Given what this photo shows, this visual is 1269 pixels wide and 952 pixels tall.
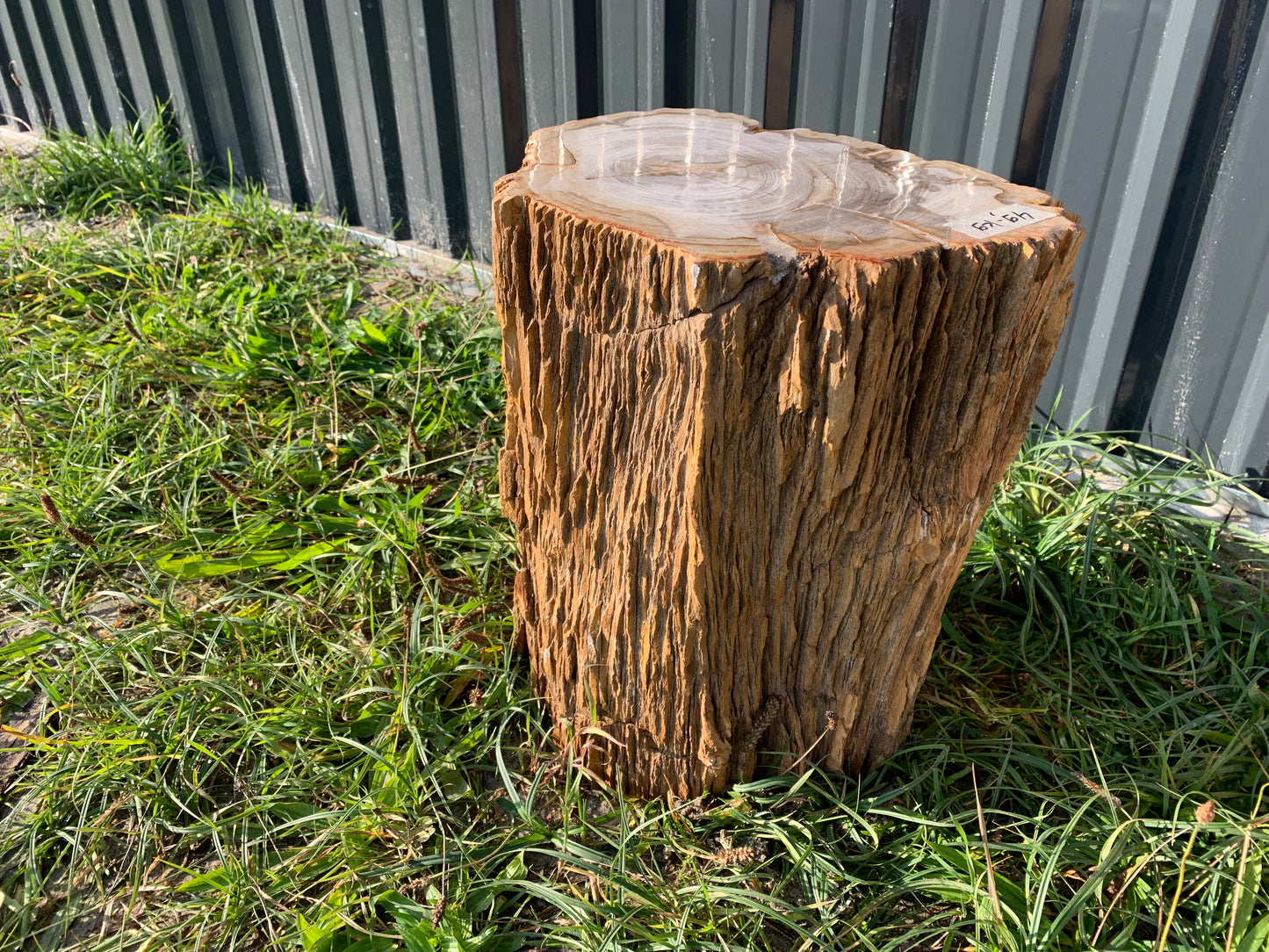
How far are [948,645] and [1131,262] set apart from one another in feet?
4.15

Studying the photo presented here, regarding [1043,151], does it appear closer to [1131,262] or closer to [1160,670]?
[1131,262]

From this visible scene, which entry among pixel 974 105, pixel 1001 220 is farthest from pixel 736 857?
pixel 974 105

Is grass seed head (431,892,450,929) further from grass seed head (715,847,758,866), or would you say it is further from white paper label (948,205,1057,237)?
white paper label (948,205,1057,237)

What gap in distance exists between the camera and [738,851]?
165 cm

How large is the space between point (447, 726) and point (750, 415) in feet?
3.34

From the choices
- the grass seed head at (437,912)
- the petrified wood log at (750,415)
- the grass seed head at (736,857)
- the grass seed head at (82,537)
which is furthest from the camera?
the grass seed head at (82,537)

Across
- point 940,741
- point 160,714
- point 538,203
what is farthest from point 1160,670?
point 160,714

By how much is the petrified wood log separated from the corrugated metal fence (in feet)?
3.30

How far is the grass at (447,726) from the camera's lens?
1.56m

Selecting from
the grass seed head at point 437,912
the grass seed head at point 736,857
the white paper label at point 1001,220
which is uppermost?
the white paper label at point 1001,220

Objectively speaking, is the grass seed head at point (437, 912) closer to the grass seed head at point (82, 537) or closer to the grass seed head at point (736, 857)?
the grass seed head at point (736, 857)

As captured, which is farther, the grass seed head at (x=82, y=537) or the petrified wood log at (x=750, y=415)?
the grass seed head at (x=82, y=537)

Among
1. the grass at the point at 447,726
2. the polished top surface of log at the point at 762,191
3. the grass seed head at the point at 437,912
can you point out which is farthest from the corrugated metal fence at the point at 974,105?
the grass seed head at the point at 437,912

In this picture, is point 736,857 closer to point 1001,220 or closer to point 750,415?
point 750,415
